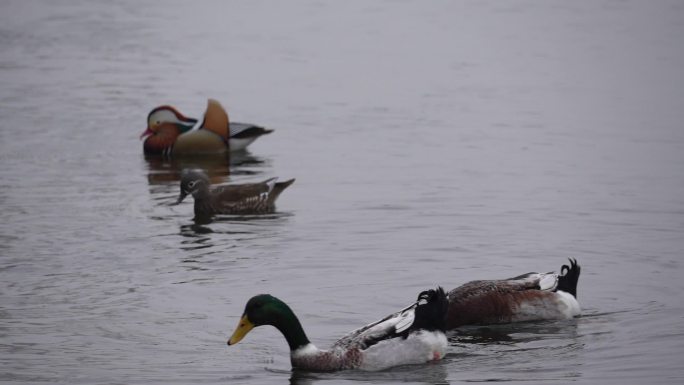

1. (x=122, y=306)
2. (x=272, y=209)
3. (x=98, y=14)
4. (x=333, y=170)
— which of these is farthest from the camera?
(x=98, y=14)

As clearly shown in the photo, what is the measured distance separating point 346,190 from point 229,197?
1.95m

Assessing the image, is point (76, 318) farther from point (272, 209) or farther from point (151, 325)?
point (272, 209)

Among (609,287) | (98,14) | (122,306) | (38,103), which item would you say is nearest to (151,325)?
(122,306)

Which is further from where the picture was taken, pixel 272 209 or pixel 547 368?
pixel 272 209

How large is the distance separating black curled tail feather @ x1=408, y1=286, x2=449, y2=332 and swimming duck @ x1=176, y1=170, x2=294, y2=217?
669cm

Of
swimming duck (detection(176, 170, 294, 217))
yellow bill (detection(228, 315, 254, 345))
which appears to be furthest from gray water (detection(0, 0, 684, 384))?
swimming duck (detection(176, 170, 294, 217))

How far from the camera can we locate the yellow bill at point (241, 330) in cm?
1088

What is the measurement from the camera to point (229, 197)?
17.7 m

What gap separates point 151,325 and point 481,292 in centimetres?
310

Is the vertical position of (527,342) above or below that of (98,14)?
below

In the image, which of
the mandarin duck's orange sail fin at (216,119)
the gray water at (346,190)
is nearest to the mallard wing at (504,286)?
the gray water at (346,190)

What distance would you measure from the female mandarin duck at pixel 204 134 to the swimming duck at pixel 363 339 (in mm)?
11335

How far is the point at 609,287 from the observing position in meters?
13.5

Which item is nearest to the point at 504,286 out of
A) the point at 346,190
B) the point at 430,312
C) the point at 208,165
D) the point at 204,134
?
the point at 430,312
